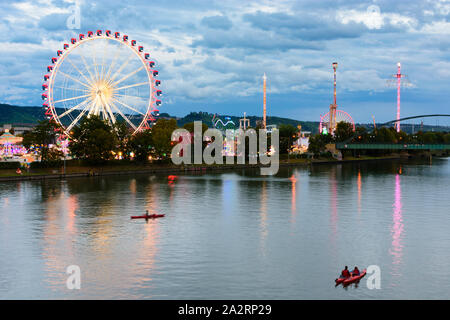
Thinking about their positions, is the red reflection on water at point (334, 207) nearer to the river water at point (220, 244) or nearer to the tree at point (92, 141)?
the river water at point (220, 244)

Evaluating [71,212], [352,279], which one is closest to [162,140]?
[71,212]

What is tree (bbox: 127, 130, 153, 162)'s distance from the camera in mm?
130750

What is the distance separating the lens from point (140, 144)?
431 feet

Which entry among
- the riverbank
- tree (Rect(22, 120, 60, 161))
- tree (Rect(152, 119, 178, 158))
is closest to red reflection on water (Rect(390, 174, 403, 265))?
the riverbank

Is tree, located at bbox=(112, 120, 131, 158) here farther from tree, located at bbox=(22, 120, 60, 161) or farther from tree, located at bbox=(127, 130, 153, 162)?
tree, located at bbox=(22, 120, 60, 161)

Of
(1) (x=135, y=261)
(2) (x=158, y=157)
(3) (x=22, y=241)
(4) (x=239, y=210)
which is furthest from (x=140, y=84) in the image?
(1) (x=135, y=261)

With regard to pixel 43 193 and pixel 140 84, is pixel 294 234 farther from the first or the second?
pixel 140 84

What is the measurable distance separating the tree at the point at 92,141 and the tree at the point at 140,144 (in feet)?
25.7

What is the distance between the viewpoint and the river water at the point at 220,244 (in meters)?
33.9

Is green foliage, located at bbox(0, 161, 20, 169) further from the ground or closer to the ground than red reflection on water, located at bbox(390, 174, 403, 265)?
further from the ground

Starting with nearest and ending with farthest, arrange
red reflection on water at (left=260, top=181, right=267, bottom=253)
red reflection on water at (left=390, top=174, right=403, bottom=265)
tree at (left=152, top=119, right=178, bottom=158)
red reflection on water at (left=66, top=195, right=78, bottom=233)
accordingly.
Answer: red reflection on water at (left=390, top=174, right=403, bottom=265) < red reflection on water at (left=260, top=181, right=267, bottom=253) < red reflection on water at (left=66, top=195, right=78, bottom=233) < tree at (left=152, top=119, right=178, bottom=158)

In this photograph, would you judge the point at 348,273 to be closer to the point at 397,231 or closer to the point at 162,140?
the point at 397,231

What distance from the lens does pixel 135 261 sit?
39.9 m

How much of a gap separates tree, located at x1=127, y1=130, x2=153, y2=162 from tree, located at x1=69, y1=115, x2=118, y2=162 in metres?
7.83
